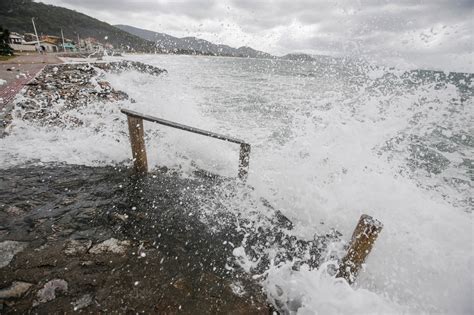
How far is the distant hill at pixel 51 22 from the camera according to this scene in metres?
96.5

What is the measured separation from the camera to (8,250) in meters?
3.26

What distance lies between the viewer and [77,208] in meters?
4.30

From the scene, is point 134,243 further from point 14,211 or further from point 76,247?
point 14,211

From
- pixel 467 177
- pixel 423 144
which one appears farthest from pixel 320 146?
pixel 423 144

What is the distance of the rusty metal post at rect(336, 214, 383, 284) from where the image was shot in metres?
2.93

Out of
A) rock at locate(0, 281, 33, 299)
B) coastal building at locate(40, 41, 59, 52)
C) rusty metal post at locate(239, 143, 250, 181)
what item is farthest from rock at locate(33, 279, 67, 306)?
coastal building at locate(40, 41, 59, 52)

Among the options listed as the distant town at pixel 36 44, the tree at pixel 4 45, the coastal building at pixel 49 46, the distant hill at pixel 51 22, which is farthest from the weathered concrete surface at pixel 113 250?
the distant hill at pixel 51 22

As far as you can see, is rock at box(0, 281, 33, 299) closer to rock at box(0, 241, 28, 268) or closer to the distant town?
rock at box(0, 241, 28, 268)

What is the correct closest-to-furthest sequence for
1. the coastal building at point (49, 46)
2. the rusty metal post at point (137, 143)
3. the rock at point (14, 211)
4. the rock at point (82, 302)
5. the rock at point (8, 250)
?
1. the rock at point (82, 302)
2. the rock at point (8, 250)
3. the rock at point (14, 211)
4. the rusty metal post at point (137, 143)
5. the coastal building at point (49, 46)

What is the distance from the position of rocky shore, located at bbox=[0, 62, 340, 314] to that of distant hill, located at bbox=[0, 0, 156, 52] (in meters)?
114

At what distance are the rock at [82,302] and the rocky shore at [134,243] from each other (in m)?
0.01

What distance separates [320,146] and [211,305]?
17.4 ft

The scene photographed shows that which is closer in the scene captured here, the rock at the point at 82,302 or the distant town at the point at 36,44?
the rock at the point at 82,302

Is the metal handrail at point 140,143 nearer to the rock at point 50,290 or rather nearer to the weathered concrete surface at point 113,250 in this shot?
the weathered concrete surface at point 113,250
